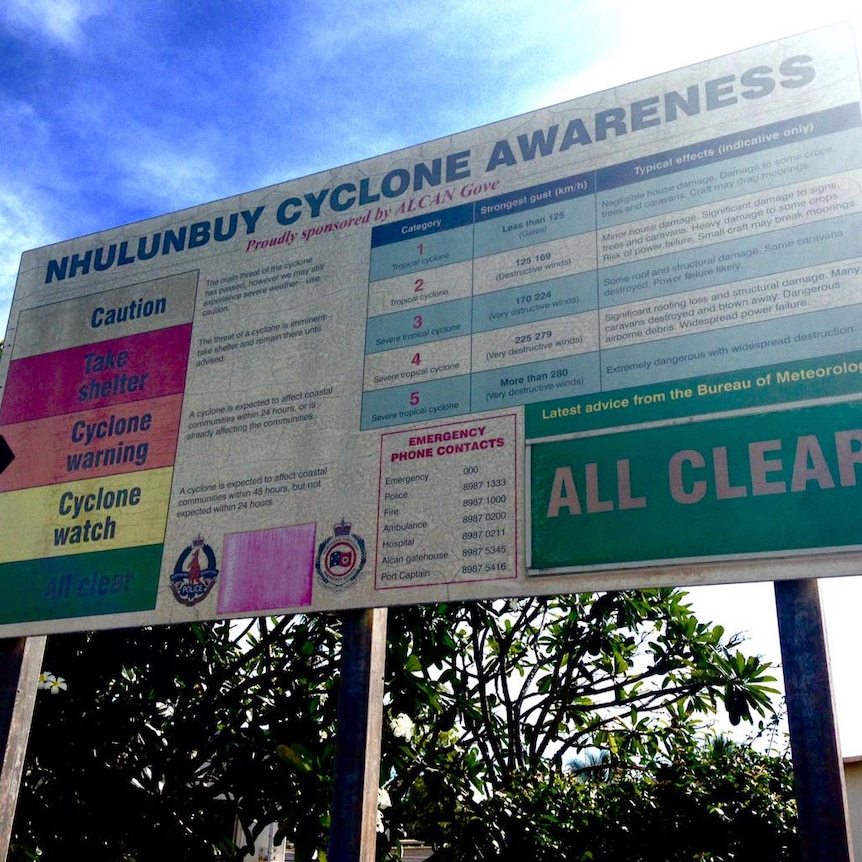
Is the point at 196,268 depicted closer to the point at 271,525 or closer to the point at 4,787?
the point at 271,525

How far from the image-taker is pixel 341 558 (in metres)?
5.84

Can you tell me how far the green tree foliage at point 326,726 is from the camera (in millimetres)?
7949

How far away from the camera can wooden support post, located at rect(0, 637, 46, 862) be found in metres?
6.42

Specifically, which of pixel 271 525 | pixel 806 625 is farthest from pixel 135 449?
pixel 806 625

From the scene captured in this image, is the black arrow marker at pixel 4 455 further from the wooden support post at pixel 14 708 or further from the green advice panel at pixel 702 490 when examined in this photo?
the green advice panel at pixel 702 490

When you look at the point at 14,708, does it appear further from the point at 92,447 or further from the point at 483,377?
the point at 483,377

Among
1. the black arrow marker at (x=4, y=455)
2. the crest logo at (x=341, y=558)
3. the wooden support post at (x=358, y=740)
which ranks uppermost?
the black arrow marker at (x=4, y=455)

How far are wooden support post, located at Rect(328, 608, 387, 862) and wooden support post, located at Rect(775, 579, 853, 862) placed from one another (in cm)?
212

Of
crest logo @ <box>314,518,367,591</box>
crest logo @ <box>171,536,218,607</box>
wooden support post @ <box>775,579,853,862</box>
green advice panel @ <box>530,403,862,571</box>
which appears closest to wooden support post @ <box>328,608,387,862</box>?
crest logo @ <box>314,518,367,591</box>

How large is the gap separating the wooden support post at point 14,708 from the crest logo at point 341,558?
2.22 m

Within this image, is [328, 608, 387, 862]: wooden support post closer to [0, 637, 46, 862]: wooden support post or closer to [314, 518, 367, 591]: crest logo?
[314, 518, 367, 591]: crest logo

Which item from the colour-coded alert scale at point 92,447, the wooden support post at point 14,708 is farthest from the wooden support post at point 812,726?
the wooden support post at point 14,708

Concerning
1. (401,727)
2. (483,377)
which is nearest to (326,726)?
(401,727)

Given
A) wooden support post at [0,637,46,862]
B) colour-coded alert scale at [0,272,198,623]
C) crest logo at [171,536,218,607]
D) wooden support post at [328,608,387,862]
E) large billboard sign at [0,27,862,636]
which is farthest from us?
colour-coded alert scale at [0,272,198,623]
